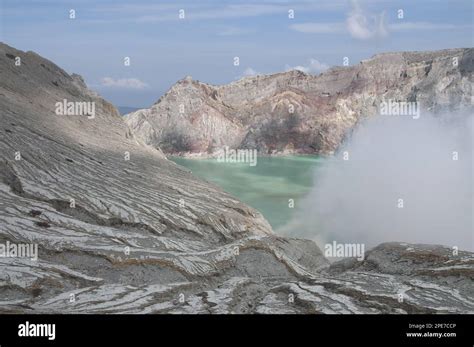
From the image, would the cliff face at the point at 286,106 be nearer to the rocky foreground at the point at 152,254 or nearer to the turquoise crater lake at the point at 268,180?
the turquoise crater lake at the point at 268,180

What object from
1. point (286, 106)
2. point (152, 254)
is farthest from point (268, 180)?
point (152, 254)

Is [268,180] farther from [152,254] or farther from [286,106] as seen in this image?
[152,254]

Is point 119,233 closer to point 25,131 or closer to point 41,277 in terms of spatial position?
point 41,277

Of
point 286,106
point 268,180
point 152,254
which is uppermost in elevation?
point 286,106

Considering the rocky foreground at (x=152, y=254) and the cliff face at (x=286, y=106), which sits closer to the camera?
the rocky foreground at (x=152, y=254)

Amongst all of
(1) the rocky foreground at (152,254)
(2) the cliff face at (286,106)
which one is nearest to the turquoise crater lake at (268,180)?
(2) the cliff face at (286,106)

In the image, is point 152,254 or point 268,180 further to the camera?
point 268,180
